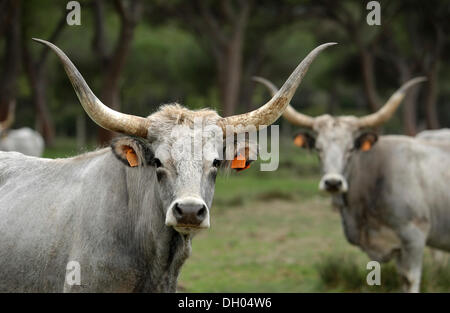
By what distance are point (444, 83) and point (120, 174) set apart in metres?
35.7

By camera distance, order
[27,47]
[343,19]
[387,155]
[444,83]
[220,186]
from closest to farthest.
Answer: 1. [387,155]
2. [220,186]
3. [343,19]
4. [27,47]
5. [444,83]

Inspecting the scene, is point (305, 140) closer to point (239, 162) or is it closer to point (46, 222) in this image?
point (239, 162)

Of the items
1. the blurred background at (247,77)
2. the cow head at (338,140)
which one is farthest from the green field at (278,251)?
the cow head at (338,140)

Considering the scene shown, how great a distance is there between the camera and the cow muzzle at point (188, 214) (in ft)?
13.9

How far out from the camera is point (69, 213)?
4938mm

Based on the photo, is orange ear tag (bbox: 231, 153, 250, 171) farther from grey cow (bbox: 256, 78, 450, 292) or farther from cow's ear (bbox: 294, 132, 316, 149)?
cow's ear (bbox: 294, 132, 316, 149)

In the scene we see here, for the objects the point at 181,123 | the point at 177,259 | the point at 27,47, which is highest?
the point at 27,47

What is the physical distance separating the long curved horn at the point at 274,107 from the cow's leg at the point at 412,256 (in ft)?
12.6

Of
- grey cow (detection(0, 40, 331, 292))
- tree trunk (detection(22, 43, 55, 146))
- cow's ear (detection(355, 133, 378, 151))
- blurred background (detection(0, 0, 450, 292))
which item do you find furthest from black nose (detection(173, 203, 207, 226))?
tree trunk (detection(22, 43, 55, 146))

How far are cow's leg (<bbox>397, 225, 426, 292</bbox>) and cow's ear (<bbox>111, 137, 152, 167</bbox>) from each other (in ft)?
14.3

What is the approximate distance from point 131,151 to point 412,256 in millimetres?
4530

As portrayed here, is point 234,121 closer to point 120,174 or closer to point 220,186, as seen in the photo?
point 120,174

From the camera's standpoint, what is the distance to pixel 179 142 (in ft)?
15.2

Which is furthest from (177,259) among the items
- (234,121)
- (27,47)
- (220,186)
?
(27,47)
